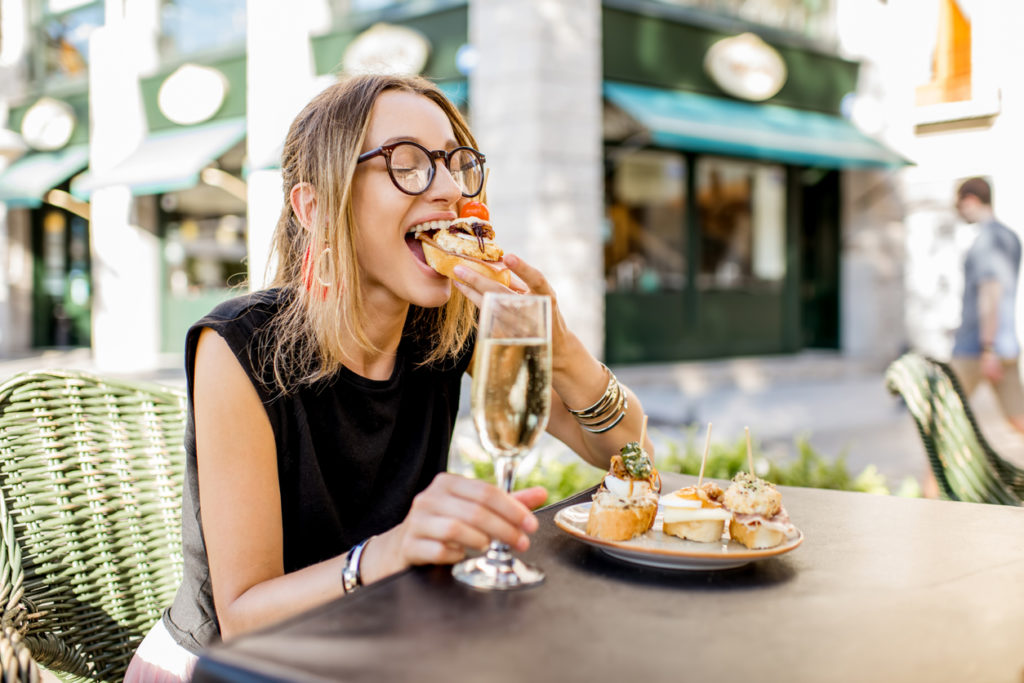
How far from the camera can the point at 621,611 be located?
3.91 feet

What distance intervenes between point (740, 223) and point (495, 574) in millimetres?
12330

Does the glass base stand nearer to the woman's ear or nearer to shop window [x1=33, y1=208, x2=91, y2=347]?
the woman's ear

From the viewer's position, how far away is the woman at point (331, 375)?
5.12ft

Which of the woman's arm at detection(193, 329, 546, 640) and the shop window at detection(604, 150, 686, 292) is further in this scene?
the shop window at detection(604, 150, 686, 292)

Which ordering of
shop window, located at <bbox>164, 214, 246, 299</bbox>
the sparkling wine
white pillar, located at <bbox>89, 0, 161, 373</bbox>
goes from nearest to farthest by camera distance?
the sparkling wine < white pillar, located at <bbox>89, 0, 161, 373</bbox> < shop window, located at <bbox>164, 214, 246, 299</bbox>

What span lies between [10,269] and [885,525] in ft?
58.9

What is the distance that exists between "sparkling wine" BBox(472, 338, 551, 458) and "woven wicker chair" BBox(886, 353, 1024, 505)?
2003 mm

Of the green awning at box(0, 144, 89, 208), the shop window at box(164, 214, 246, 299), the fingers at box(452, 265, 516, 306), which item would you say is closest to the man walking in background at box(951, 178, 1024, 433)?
the fingers at box(452, 265, 516, 306)

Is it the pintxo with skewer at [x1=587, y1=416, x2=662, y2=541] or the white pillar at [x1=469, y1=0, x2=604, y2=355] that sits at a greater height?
the white pillar at [x1=469, y1=0, x2=604, y2=355]

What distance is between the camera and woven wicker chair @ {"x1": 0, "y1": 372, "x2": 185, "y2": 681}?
6.29ft

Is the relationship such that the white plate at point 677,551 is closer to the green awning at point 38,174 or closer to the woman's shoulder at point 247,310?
the woman's shoulder at point 247,310

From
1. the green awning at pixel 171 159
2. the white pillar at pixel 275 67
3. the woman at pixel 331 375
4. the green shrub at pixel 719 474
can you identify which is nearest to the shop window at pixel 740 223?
the white pillar at pixel 275 67

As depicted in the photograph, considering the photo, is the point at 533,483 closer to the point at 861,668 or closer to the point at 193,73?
the point at 861,668

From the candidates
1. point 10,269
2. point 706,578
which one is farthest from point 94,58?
point 706,578
